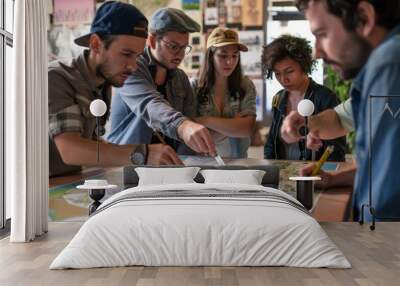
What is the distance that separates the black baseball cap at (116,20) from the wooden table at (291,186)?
1.31 metres

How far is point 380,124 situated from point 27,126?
114 inches

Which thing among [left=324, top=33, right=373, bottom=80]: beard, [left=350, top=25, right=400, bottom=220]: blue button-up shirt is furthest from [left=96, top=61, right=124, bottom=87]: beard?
[left=324, top=33, right=373, bottom=80]: beard

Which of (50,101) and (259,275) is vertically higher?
(50,101)

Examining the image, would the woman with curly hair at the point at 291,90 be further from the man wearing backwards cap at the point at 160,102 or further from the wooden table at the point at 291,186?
the man wearing backwards cap at the point at 160,102

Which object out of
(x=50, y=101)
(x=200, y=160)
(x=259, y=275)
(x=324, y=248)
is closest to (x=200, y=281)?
→ (x=259, y=275)

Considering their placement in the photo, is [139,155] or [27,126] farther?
[139,155]

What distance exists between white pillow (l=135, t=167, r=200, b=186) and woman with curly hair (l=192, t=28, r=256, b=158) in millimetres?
384

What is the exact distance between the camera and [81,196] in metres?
6.52

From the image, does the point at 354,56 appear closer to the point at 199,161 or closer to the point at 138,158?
the point at 199,161

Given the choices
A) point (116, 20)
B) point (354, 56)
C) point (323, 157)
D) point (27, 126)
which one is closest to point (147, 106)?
point (116, 20)

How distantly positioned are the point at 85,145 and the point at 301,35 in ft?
7.80

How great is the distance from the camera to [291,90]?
6312mm

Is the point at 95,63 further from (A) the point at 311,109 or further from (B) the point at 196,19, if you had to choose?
(A) the point at 311,109

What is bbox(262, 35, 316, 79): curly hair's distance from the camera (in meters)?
6.26
